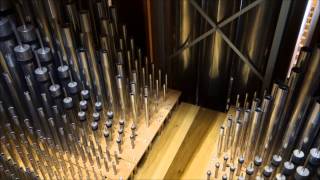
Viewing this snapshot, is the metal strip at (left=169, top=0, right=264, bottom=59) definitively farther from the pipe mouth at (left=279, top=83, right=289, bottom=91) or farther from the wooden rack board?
the pipe mouth at (left=279, top=83, right=289, bottom=91)

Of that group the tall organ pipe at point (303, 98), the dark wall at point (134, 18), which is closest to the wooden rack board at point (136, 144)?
the dark wall at point (134, 18)

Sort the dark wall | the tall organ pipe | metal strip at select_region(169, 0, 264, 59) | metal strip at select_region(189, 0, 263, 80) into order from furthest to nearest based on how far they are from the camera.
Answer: the dark wall, metal strip at select_region(189, 0, 263, 80), metal strip at select_region(169, 0, 264, 59), the tall organ pipe

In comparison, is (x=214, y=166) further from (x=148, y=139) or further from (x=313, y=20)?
(x=313, y=20)

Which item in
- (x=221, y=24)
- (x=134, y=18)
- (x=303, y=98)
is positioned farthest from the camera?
(x=134, y=18)

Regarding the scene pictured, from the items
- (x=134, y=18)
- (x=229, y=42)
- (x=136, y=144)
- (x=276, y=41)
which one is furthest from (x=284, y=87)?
(x=134, y=18)

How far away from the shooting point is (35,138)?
166cm

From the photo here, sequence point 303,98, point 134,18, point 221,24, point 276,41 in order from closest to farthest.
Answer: point 303,98, point 276,41, point 221,24, point 134,18

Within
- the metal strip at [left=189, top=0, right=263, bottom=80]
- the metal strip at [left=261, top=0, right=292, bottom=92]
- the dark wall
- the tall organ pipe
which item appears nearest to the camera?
the tall organ pipe

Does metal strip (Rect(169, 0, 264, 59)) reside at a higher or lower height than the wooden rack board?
higher

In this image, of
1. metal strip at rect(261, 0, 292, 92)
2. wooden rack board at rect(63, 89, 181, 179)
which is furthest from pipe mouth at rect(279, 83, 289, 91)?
wooden rack board at rect(63, 89, 181, 179)

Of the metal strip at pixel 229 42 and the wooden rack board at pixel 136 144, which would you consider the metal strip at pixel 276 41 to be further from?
the wooden rack board at pixel 136 144

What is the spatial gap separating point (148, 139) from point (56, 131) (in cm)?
55

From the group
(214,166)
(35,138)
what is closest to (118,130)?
(35,138)

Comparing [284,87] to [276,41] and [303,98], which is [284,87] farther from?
[276,41]
